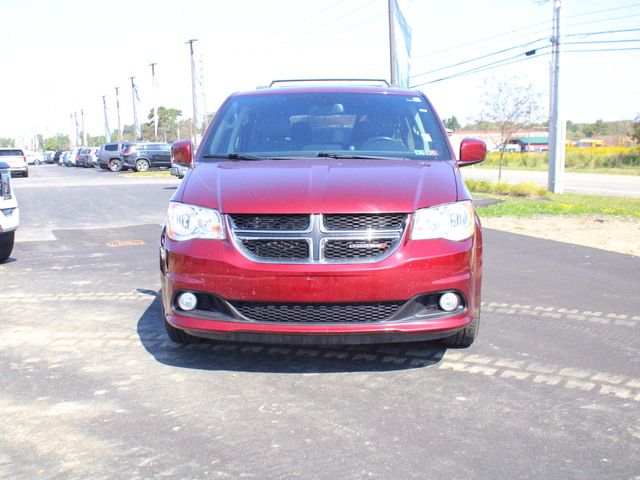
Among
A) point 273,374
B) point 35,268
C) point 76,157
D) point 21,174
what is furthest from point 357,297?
A: point 76,157

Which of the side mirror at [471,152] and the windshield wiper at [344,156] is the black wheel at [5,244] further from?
the side mirror at [471,152]

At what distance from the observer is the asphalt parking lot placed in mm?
3127

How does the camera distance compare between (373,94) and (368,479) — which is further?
(373,94)

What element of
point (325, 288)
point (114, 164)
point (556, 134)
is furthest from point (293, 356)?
point (114, 164)

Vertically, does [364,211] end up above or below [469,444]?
above

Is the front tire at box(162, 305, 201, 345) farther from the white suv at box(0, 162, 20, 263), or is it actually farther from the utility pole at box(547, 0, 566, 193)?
the utility pole at box(547, 0, 566, 193)

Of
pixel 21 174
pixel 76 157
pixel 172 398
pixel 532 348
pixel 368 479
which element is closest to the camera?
pixel 368 479

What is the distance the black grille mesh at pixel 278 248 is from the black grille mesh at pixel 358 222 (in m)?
0.18

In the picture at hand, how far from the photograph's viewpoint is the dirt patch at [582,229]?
33.2ft

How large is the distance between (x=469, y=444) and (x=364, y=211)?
1.34 metres

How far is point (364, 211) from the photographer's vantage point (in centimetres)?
401

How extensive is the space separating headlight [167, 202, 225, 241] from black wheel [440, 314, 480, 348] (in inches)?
61.8

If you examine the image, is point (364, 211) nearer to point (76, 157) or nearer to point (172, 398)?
point (172, 398)

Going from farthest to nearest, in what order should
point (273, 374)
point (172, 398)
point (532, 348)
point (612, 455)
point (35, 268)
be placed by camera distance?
point (35, 268) → point (532, 348) → point (273, 374) → point (172, 398) → point (612, 455)
